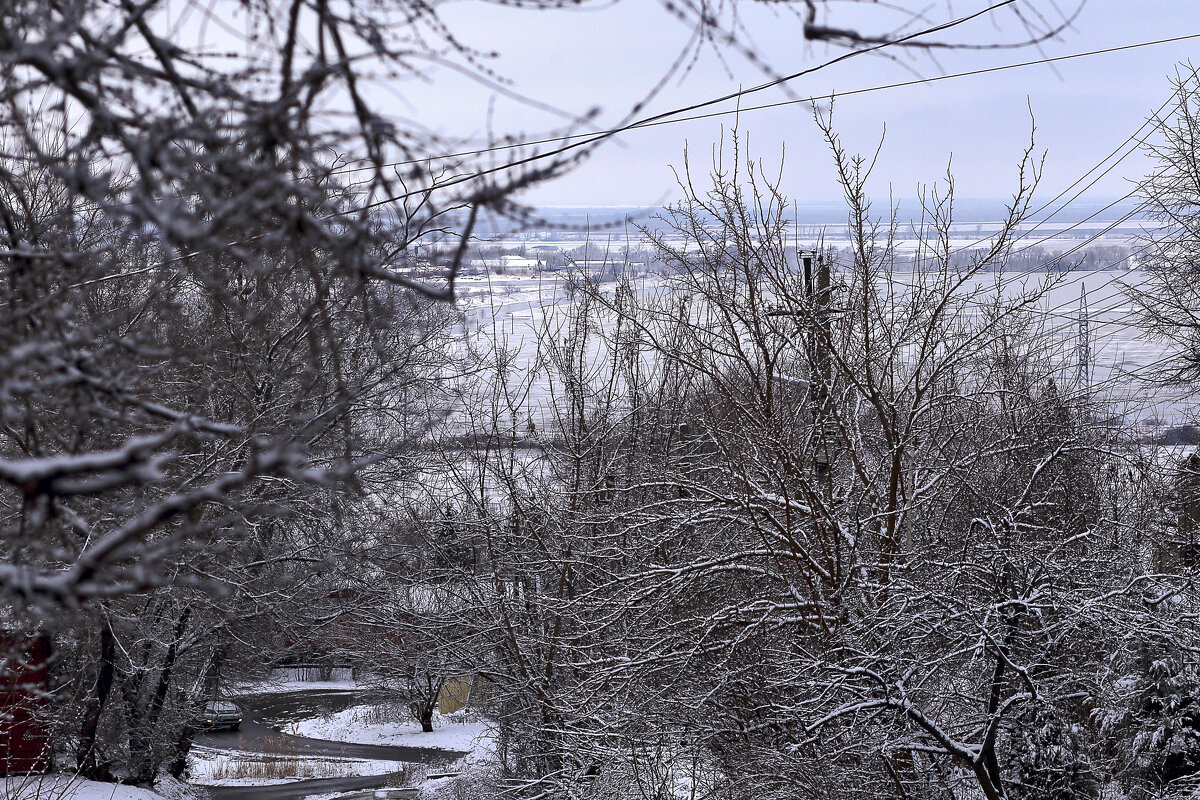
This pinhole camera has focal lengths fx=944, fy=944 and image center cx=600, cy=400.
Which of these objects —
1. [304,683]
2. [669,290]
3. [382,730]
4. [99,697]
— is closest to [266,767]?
[382,730]

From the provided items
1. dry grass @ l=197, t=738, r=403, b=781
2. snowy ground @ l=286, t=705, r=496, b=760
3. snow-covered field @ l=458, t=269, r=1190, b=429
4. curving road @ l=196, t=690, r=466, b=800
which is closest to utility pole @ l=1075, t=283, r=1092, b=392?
snow-covered field @ l=458, t=269, r=1190, b=429

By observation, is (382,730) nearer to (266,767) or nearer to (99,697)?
(266,767)

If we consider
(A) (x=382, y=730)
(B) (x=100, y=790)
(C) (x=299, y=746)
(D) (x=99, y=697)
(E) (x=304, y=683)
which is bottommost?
(E) (x=304, y=683)

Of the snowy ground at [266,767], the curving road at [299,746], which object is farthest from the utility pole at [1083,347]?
the snowy ground at [266,767]

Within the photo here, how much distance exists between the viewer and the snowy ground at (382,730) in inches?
1304

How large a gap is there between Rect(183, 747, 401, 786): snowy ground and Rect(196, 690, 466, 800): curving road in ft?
1.78

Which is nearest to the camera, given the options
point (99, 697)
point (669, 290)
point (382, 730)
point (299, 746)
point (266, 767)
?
point (99, 697)

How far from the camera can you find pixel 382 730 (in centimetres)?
3478

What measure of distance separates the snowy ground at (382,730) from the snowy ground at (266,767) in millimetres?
4194

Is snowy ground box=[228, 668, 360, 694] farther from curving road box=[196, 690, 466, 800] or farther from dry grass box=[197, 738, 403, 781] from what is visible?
dry grass box=[197, 738, 403, 781]

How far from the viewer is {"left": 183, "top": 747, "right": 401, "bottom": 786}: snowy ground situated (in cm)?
2528

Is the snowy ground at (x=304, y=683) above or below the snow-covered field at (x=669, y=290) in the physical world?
below

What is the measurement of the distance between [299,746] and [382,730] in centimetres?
422

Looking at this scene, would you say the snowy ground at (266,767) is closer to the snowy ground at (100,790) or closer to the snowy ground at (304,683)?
the snowy ground at (100,790)
